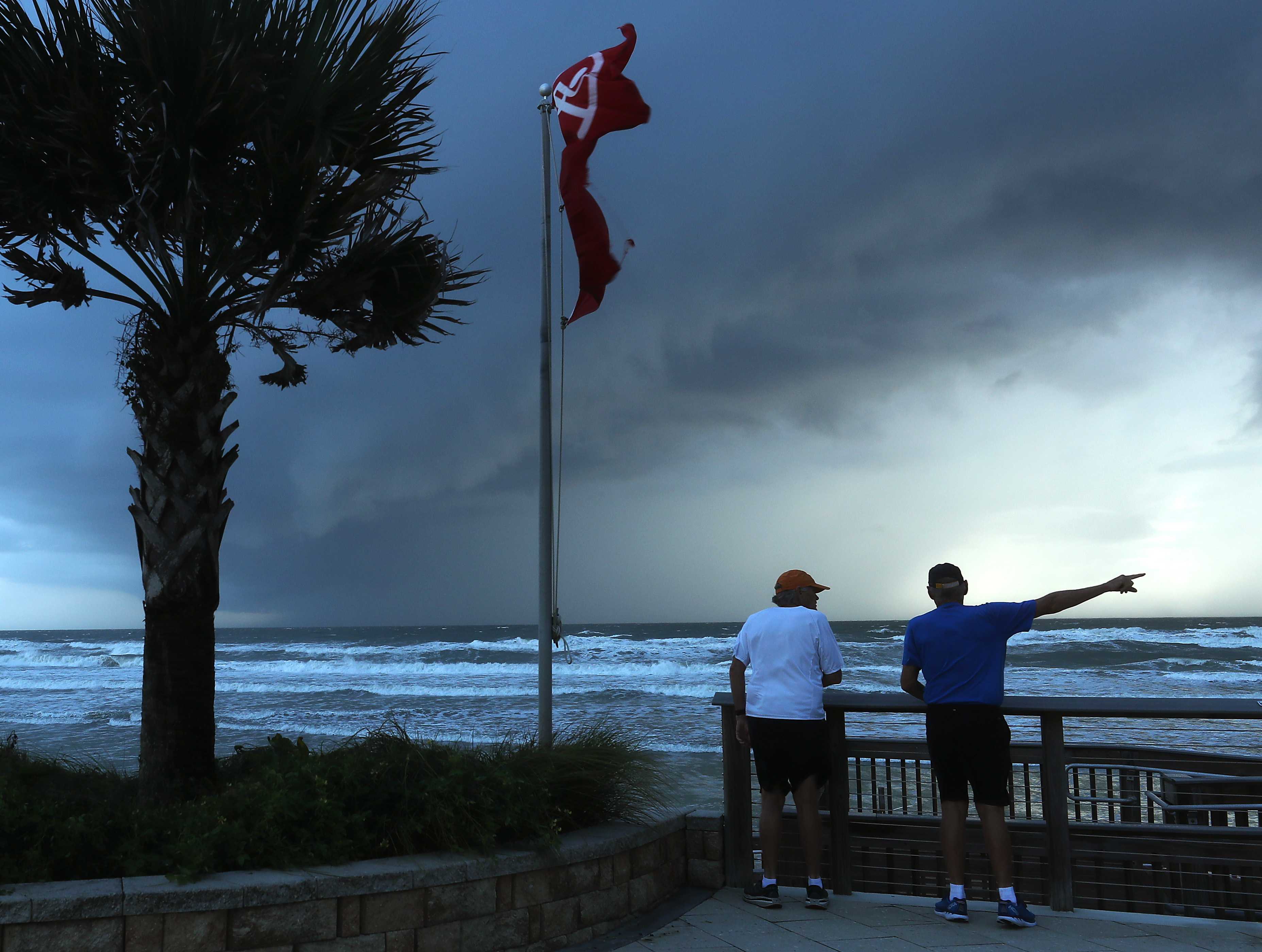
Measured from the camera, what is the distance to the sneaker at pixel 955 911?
14.3ft

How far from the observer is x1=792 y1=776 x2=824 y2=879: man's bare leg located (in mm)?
4539

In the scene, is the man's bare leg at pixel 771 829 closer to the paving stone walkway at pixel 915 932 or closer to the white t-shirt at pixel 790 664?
the paving stone walkway at pixel 915 932

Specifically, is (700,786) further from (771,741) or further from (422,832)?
(422,832)

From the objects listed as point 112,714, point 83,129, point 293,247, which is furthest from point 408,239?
point 112,714

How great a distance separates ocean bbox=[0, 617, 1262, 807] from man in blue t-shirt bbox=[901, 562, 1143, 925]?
2166mm

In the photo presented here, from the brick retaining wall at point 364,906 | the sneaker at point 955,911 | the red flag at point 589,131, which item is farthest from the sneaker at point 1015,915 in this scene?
the red flag at point 589,131

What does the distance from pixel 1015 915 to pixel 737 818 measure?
1472 mm

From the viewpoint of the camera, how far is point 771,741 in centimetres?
460

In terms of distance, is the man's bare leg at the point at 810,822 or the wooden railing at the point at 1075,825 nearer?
the wooden railing at the point at 1075,825

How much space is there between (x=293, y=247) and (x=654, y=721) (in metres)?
14.6

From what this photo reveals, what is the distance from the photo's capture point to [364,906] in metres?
3.56

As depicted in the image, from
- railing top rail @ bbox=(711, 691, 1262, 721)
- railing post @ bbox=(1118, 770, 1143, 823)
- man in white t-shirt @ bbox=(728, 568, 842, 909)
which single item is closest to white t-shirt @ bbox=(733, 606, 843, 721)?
man in white t-shirt @ bbox=(728, 568, 842, 909)

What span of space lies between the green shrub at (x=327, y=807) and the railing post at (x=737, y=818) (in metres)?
0.41

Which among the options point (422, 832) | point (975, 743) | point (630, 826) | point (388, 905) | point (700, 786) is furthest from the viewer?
point (700, 786)
